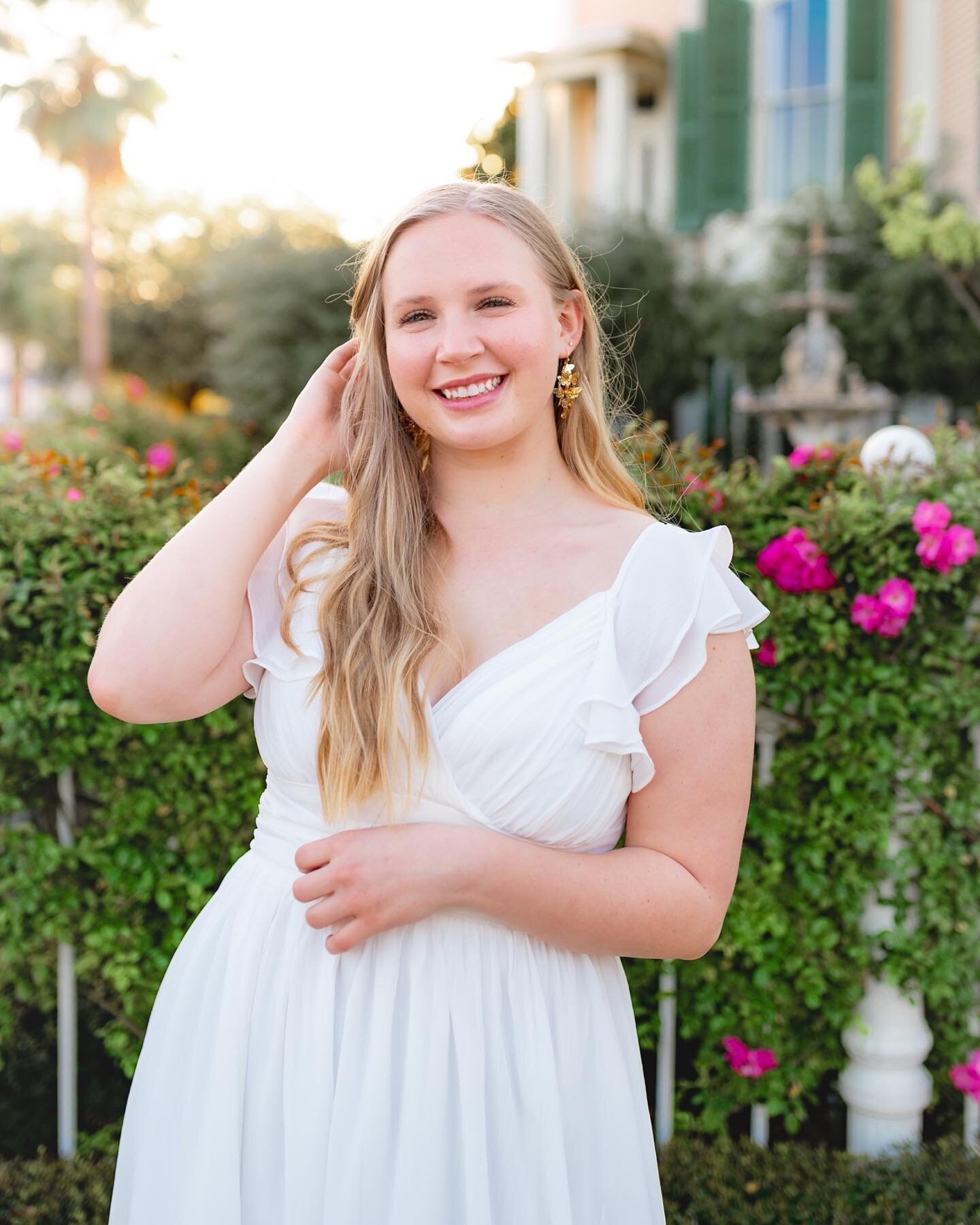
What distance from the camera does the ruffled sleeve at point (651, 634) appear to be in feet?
5.03

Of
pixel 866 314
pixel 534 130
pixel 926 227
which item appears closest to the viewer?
pixel 926 227

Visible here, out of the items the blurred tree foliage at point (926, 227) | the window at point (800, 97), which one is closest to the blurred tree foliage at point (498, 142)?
the window at point (800, 97)

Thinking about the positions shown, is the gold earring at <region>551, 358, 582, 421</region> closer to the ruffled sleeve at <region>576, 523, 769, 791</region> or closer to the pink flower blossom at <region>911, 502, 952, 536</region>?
the ruffled sleeve at <region>576, 523, 769, 791</region>

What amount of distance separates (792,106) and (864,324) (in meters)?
3.11

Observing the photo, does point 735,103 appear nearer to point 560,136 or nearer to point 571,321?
point 560,136

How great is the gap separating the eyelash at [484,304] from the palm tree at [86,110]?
2233 centimetres

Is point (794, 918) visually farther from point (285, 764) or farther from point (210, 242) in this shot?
point (210, 242)

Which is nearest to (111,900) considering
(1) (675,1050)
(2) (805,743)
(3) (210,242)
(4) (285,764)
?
(4) (285,764)

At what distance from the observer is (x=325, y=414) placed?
1.87 metres

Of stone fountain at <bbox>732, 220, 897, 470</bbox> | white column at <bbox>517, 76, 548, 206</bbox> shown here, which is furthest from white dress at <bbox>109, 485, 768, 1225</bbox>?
white column at <bbox>517, 76, 548, 206</bbox>

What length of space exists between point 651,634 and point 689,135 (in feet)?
45.0

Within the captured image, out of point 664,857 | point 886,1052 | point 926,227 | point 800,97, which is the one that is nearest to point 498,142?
point 800,97

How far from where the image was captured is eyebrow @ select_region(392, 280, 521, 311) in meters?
1.66

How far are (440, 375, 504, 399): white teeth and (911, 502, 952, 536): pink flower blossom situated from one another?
1250mm
